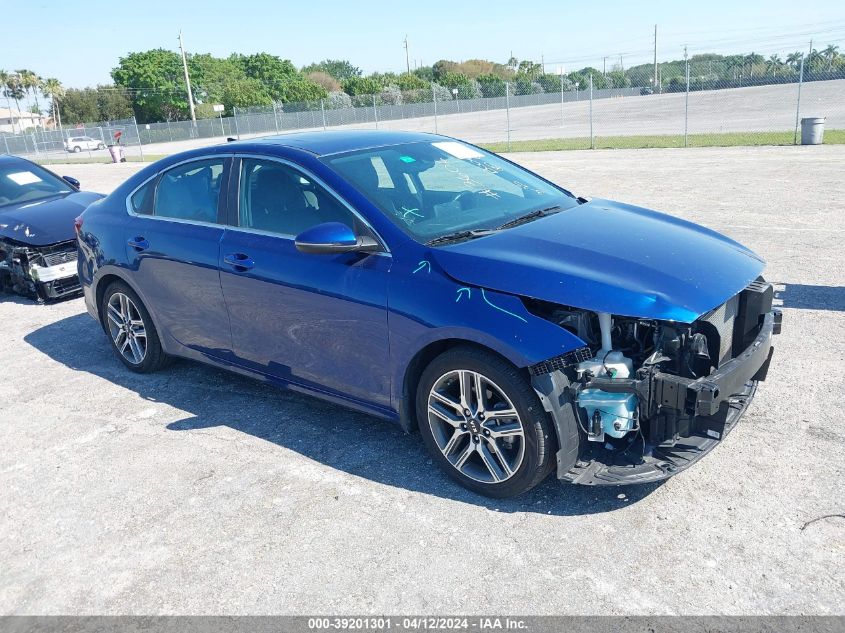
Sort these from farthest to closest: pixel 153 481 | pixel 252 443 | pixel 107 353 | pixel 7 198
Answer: pixel 7 198 → pixel 107 353 → pixel 252 443 → pixel 153 481

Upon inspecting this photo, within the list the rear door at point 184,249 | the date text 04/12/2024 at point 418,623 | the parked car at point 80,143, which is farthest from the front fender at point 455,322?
the parked car at point 80,143

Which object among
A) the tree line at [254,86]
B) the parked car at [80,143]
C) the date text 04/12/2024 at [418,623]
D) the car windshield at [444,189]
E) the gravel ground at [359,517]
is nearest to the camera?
the date text 04/12/2024 at [418,623]

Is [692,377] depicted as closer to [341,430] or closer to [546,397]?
[546,397]

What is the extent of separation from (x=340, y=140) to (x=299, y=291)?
3.87 feet

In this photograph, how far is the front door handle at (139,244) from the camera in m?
5.21

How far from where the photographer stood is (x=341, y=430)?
455cm

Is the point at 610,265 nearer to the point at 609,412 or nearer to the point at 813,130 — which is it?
the point at 609,412

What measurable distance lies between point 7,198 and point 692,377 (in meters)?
8.57

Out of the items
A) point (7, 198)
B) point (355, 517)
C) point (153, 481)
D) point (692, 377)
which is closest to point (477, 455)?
point (355, 517)

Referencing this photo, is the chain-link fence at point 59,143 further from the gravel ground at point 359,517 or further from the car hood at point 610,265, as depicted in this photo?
the car hood at point 610,265

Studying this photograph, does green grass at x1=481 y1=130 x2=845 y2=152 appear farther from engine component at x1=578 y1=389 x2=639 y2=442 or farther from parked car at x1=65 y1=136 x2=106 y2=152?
parked car at x1=65 y1=136 x2=106 y2=152

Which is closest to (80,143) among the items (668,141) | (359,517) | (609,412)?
(668,141)

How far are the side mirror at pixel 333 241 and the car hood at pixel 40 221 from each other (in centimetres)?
531

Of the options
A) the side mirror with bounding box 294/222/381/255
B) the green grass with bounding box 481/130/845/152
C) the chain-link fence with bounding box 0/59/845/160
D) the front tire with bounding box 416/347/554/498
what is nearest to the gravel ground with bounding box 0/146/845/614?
the front tire with bounding box 416/347/554/498
